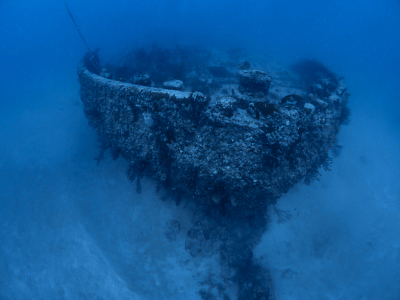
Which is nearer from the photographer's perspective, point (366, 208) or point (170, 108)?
point (170, 108)

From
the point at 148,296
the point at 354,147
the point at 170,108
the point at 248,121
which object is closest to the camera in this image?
the point at 248,121

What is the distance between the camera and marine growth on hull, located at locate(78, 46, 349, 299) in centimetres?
593

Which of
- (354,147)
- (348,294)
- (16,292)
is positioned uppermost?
(354,147)

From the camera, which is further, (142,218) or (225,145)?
(142,218)

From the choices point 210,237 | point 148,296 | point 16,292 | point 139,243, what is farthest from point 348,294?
point 16,292

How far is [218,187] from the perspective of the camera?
6191 mm

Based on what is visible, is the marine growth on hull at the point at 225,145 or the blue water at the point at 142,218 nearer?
the marine growth on hull at the point at 225,145

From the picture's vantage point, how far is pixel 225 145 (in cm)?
590

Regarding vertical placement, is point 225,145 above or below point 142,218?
above

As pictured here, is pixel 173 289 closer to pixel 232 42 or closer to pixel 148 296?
pixel 148 296

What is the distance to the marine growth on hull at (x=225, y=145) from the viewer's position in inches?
233

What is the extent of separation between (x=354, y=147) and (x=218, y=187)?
10185 mm

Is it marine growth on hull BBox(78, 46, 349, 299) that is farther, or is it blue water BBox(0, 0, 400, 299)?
blue water BBox(0, 0, 400, 299)

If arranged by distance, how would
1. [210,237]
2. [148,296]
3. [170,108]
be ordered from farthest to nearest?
[210,237] → [148,296] → [170,108]
